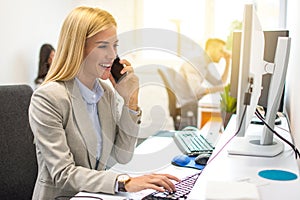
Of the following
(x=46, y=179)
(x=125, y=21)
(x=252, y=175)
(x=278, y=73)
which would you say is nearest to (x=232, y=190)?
(x=252, y=175)

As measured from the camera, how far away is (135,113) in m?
1.42

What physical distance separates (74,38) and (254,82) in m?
0.60

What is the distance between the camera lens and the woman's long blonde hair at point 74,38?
122cm

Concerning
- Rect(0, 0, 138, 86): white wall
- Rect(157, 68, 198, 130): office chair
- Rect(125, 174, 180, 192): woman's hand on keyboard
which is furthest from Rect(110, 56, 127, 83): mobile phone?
Rect(0, 0, 138, 86): white wall

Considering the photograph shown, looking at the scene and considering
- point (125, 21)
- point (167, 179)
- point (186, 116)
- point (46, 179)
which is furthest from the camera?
point (125, 21)

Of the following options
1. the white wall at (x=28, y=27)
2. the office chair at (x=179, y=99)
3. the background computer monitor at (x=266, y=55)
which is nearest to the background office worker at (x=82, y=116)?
the background computer monitor at (x=266, y=55)

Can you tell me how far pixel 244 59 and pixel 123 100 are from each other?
633 mm

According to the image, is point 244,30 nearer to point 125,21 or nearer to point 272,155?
point 272,155

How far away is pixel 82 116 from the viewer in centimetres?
126

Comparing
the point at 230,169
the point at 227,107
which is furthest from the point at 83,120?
the point at 227,107

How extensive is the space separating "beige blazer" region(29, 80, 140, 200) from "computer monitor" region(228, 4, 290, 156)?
0.40 m

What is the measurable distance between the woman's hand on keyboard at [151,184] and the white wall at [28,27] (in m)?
2.60

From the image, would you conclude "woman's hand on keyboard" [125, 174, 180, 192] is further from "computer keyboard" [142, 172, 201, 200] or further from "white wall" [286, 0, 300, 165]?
"white wall" [286, 0, 300, 165]

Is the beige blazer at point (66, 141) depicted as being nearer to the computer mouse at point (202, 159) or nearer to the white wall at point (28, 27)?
the computer mouse at point (202, 159)
